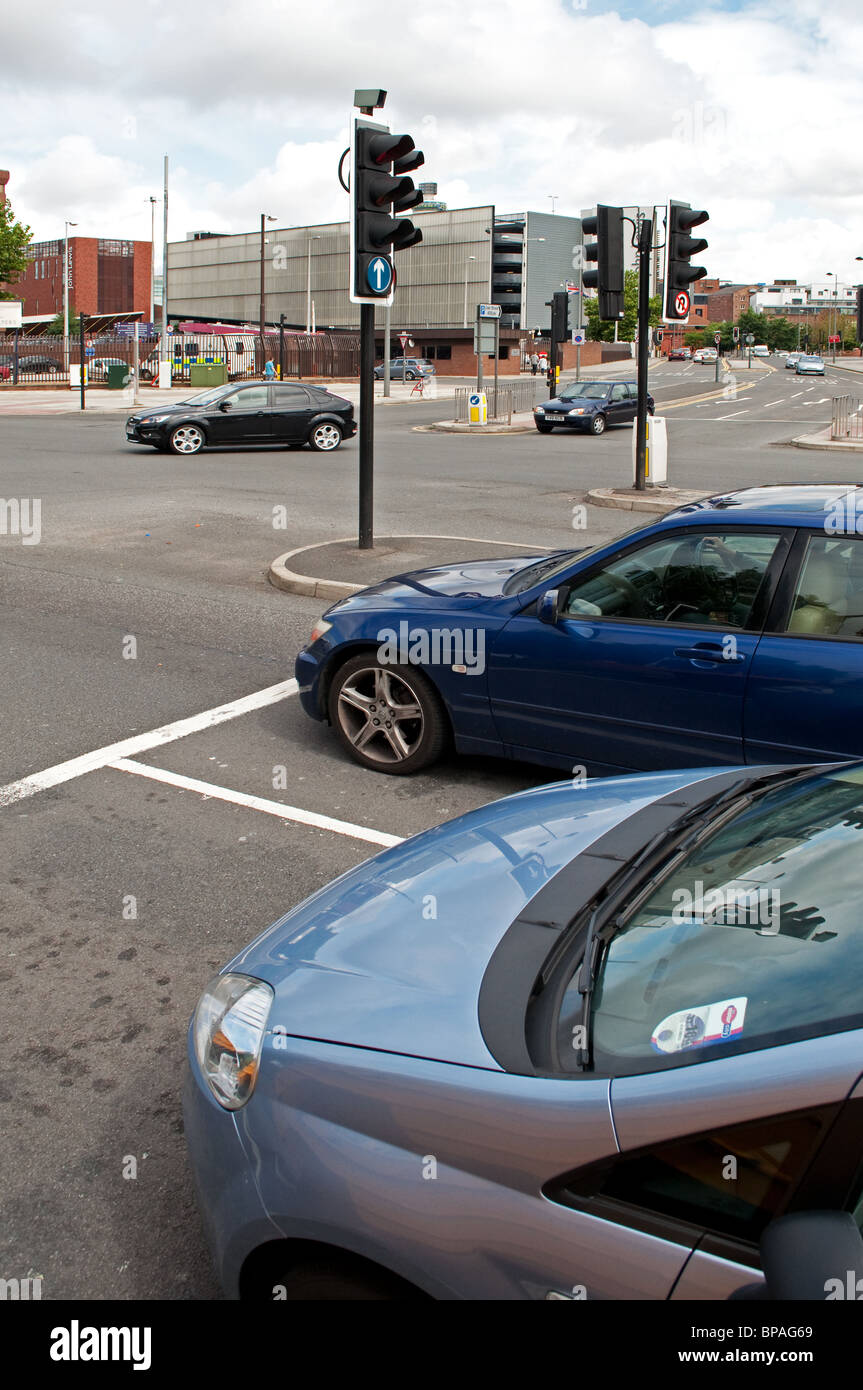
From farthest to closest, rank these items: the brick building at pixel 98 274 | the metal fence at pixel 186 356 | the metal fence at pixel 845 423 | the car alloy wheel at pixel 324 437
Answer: the brick building at pixel 98 274 → the metal fence at pixel 186 356 → the metal fence at pixel 845 423 → the car alloy wheel at pixel 324 437

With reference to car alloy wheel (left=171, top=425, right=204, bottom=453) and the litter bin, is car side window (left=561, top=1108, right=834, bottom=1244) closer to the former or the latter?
car alloy wheel (left=171, top=425, right=204, bottom=453)

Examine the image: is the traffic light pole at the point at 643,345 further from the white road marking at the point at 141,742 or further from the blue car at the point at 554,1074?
the blue car at the point at 554,1074

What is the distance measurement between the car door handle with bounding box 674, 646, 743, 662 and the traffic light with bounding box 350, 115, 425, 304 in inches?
231

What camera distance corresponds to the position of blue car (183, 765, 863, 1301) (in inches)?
75.3

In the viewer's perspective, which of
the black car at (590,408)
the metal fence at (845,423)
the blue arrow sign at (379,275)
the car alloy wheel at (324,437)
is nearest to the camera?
the blue arrow sign at (379,275)

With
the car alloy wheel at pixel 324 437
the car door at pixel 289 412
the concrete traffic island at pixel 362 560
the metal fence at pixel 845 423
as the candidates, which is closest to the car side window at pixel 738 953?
the concrete traffic island at pixel 362 560

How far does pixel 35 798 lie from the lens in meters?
5.97

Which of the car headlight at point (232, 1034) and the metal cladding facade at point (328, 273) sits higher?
the metal cladding facade at point (328, 273)

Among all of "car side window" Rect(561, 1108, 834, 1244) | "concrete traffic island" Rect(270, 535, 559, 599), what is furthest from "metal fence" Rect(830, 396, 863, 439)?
"car side window" Rect(561, 1108, 834, 1244)

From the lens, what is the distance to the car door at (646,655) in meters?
5.24

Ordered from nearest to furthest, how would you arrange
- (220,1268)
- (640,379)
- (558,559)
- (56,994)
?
(220,1268), (56,994), (558,559), (640,379)

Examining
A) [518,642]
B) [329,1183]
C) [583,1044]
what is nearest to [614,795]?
[583,1044]

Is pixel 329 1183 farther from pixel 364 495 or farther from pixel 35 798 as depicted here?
pixel 364 495

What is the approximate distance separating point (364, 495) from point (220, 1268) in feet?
31.0
